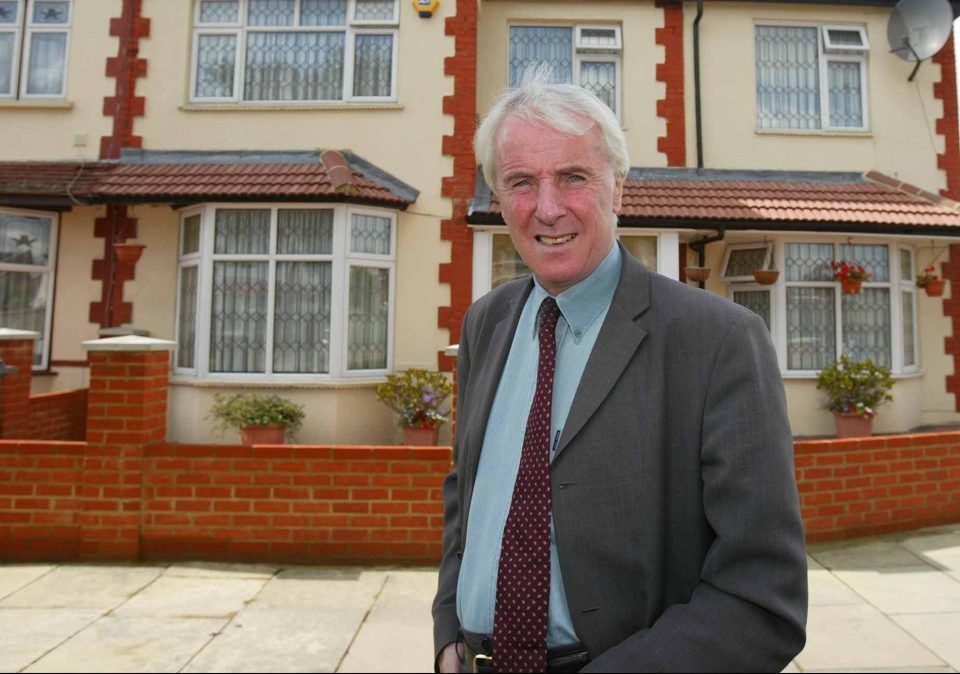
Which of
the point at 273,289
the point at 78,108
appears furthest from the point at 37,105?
the point at 273,289

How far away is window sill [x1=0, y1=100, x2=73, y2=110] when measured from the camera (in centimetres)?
780

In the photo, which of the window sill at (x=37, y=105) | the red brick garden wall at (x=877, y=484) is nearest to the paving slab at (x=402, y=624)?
the red brick garden wall at (x=877, y=484)

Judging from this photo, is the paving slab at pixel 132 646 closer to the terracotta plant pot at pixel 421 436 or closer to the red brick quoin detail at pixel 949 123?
the terracotta plant pot at pixel 421 436

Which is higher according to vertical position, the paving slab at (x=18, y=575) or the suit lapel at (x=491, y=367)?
the suit lapel at (x=491, y=367)

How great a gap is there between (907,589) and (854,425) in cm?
395

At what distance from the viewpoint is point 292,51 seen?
790cm

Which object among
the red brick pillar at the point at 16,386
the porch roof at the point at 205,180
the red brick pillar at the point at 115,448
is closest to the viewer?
the red brick pillar at the point at 115,448

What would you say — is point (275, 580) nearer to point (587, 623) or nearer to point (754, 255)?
point (587, 623)

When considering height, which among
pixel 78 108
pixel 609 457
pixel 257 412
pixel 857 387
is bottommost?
pixel 257 412

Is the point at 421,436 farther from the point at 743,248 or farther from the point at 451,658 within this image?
the point at 743,248

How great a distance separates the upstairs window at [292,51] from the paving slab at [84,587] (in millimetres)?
6015

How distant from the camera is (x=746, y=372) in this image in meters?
1.16

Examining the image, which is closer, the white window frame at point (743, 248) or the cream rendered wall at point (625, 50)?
the white window frame at point (743, 248)

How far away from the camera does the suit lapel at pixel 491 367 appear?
4.87 feet
